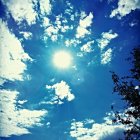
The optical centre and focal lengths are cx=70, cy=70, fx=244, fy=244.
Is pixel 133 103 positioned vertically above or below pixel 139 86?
below

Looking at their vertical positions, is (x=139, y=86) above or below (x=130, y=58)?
below

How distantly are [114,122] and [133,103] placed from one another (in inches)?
104

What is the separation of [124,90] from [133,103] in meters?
1.55

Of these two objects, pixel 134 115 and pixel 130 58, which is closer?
pixel 134 115

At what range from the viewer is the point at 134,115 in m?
22.4

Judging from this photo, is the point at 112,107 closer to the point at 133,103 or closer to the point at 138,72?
the point at 133,103

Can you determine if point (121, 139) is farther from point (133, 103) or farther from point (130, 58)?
point (130, 58)

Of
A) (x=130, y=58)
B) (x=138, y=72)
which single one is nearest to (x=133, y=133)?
(x=138, y=72)


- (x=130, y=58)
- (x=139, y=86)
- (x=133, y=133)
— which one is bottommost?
(x=133, y=133)

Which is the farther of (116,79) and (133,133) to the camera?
(116,79)

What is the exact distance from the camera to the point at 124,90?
23.3 meters

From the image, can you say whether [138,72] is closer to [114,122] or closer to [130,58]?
[130,58]

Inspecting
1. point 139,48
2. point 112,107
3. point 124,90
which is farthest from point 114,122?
point 139,48

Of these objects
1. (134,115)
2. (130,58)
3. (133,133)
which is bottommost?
(133,133)
